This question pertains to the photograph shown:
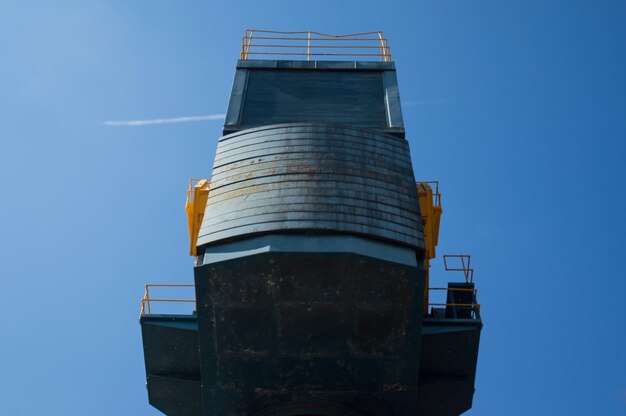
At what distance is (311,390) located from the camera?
2019 centimetres

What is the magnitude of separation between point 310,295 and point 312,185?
8.14 feet

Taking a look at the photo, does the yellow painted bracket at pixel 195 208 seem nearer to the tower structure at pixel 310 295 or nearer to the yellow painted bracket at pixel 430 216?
the tower structure at pixel 310 295

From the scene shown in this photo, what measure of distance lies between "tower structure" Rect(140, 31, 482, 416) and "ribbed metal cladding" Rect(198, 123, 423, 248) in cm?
3

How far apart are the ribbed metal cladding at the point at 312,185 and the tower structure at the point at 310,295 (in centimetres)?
3

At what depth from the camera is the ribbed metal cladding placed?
62.8ft

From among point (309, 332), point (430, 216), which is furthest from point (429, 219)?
point (309, 332)

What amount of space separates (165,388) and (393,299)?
22.5ft

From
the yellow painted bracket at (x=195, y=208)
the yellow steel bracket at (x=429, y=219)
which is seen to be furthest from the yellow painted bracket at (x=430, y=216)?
the yellow painted bracket at (x=195, y=208)

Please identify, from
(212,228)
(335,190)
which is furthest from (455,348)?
(212,228)

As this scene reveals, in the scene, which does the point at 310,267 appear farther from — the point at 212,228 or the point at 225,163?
the point at 225,163

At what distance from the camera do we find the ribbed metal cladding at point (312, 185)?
1914cm

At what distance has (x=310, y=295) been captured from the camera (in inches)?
738

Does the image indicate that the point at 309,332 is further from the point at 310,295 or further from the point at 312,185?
the point at 312,185

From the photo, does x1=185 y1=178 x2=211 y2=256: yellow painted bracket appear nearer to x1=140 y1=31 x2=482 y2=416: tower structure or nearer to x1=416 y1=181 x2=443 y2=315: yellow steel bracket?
x1=140 y1=31 x2=482 y2=416: tower structure
